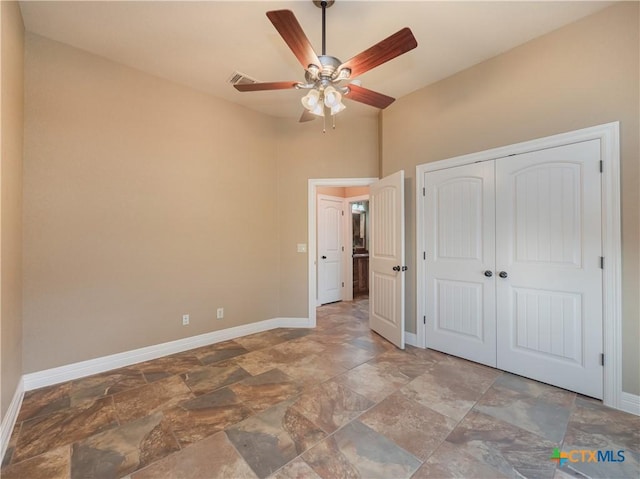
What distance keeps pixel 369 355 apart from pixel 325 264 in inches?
107

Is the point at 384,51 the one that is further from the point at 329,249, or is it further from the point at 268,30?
the point at 329,249

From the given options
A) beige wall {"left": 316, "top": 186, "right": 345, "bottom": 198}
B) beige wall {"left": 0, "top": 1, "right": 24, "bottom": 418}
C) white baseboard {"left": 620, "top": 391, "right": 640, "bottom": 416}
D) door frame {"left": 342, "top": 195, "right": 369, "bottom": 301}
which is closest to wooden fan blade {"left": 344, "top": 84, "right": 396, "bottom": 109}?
beige wall {"left": 0, "top": 1, "right": 24, "bottom": 418}

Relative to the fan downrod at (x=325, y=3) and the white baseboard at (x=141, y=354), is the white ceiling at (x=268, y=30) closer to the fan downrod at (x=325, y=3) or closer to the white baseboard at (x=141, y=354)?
the fan downrod at (x=325, y=3)

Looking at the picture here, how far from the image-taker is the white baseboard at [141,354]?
8.02 ft

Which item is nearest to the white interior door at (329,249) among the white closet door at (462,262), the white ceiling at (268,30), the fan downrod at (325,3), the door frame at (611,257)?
the white closet door at (462,262)

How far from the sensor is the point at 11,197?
2.01m

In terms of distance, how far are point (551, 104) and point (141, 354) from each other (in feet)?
14.9

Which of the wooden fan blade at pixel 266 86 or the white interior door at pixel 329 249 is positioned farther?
the white interior door at pixel 329 249

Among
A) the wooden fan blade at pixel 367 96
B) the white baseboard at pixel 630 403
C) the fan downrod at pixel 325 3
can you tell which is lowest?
the white baseboard at pixel 630 403

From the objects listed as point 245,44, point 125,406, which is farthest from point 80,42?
point 125,406

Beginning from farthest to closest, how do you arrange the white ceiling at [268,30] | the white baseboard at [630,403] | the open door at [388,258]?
the open door at [388,258], the white ceiling at [268,30], the white baseboard at [630,403]

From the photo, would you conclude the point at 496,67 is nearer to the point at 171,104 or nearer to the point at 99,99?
the point at 171,104

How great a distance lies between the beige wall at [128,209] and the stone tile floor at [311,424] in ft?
1.78

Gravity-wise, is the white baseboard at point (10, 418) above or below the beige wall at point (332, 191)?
below
